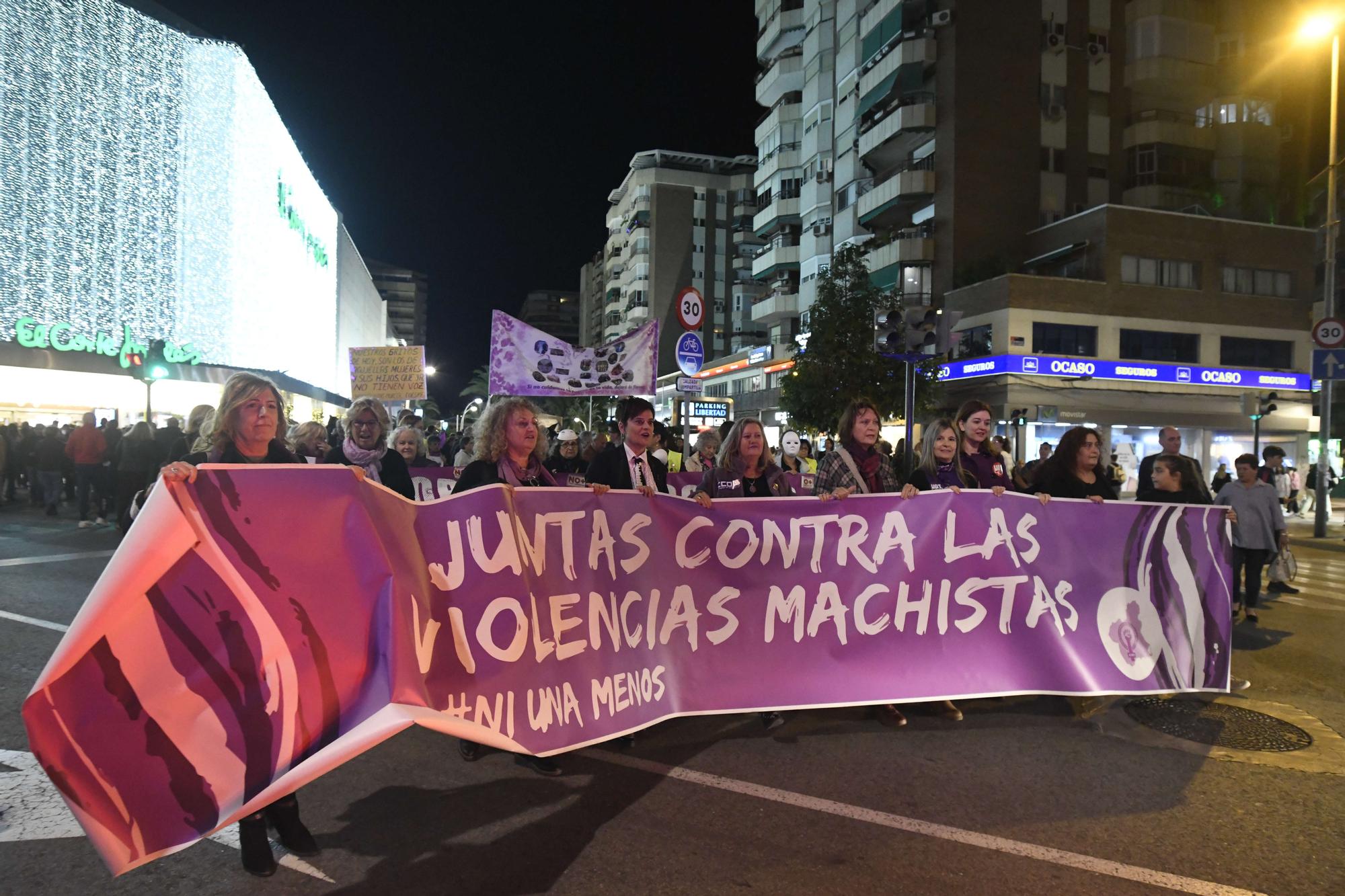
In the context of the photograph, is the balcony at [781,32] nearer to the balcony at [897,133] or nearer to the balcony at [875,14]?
the balcony at [875,14]

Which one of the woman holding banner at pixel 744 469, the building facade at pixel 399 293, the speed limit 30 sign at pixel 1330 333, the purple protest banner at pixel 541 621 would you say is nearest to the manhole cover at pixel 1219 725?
the purple protest banner at pixel 541 621

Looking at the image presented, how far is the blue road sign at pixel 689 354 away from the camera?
10.1m

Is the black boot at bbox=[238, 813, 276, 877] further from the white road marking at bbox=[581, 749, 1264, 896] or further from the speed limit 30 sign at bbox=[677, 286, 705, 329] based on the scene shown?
the speed limit 30 sign at bbox=[677, 286, 705, 329]

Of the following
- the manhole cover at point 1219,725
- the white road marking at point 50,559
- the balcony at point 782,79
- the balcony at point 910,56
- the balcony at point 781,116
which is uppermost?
the balcony at point 782,79

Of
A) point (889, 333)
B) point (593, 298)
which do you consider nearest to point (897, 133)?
point (889, 333)

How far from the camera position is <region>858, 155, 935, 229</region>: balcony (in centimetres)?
3816

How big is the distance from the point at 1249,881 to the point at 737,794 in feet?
6.83

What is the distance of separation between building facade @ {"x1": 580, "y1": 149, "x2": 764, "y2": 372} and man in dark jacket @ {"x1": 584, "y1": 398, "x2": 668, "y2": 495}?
71322 mm

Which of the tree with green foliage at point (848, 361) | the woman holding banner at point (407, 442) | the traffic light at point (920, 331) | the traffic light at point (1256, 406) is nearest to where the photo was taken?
the woman holding banner at point (407, 442)

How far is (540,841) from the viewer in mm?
3465

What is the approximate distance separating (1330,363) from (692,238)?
222 feet

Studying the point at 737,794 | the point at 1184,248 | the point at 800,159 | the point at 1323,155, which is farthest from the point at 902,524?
the point at 1323,155

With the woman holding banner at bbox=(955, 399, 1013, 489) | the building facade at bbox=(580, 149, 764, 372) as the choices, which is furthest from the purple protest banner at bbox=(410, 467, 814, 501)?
the building facade at bbox=(580, 149, 764, 372)

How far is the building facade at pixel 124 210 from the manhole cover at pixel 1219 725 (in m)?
25.9
